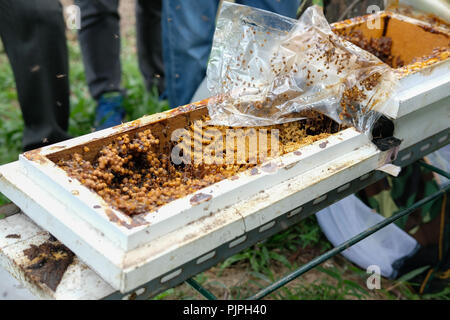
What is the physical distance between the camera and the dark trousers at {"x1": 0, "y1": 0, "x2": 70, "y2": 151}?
2.00 m

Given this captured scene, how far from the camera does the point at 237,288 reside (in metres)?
2.07

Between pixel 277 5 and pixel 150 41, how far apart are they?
1190 mm

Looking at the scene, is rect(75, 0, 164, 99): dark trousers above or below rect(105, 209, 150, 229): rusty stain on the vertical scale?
below

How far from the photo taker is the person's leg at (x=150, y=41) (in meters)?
3.28

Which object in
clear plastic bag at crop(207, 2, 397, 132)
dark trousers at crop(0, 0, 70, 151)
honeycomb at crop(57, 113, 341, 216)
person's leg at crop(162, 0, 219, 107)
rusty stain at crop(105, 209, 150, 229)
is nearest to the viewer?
rusty stain at crop(105, 209, 150, 229)

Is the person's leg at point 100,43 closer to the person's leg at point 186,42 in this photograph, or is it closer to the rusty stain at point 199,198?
the person's leg at point 186,42

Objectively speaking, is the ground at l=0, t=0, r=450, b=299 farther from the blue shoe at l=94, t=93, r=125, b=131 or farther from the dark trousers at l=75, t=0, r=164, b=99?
the dark trousers at l=75, t=0, r=164, b=99

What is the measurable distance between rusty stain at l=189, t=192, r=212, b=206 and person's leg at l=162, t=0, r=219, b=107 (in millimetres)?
1574

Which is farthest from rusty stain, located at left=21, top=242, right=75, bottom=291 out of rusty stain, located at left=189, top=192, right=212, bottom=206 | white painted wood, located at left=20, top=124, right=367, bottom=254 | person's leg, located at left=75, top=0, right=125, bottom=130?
person's leg, located at left=75, top=0, right=125, bottom=130

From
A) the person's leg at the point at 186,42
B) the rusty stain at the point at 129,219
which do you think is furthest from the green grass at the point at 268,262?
the rusty stain at the point at 129,219

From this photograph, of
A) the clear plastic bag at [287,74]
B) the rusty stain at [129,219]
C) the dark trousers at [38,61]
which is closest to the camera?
the rusty stain at [129,219]

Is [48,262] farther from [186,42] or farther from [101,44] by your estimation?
[101,44]

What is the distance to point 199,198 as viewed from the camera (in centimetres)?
103

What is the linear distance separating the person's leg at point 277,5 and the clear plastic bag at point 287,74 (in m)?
0.96
